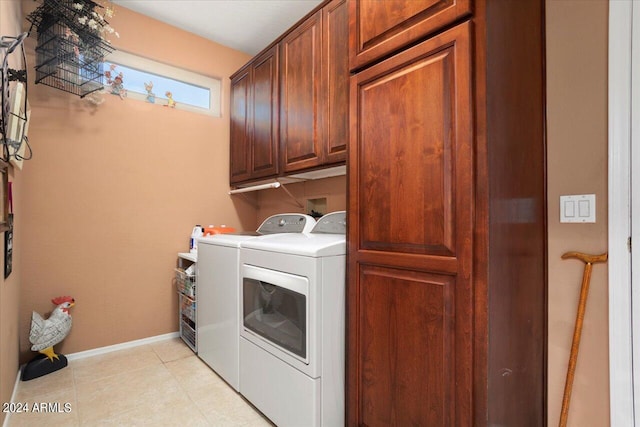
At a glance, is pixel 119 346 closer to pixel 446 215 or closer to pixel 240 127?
pixel 240 127

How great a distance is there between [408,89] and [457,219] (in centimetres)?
53

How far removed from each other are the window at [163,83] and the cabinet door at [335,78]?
1.60m

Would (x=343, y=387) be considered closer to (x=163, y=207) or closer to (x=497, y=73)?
(x=497, y=73)

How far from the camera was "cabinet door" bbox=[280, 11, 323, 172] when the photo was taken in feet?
6.75

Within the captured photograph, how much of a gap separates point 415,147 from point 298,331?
988 mm

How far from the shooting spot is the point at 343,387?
1481 mm

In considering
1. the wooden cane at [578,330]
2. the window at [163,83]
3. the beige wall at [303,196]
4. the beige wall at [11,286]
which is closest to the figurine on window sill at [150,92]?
the window at [163,83]

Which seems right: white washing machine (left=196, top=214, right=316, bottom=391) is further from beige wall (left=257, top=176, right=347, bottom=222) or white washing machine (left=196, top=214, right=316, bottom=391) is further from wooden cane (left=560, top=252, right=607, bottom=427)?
wooden cane (left=560, top=252, right=607, bottom=427)

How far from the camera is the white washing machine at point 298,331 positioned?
1412mm

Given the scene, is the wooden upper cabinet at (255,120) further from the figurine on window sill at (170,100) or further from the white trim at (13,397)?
the white trim at (13,397)

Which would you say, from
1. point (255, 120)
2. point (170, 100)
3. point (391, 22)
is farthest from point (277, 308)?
point (170, 100)

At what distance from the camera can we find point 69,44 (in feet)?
7.40

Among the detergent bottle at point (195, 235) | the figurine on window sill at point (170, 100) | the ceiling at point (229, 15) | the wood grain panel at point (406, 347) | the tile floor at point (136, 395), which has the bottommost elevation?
the tile floor at point (136, 395)

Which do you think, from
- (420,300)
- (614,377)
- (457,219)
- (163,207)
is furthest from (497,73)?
(163,207)
